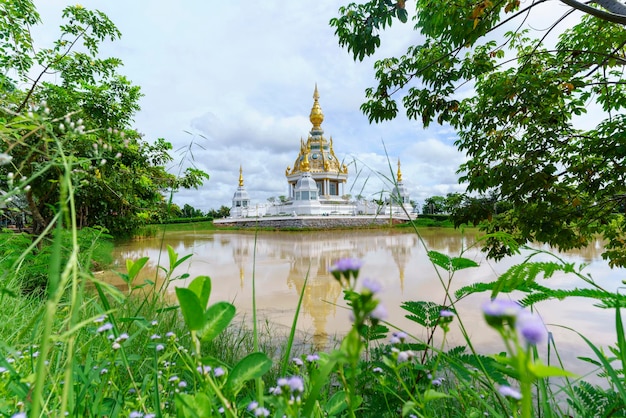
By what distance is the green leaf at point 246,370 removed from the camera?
1.71 feet

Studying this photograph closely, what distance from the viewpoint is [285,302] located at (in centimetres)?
445

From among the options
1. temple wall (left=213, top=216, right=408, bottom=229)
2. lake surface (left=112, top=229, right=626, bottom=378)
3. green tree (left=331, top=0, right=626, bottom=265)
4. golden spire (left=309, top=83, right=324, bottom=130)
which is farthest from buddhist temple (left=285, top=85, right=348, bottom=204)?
green tree (left=331, top=0, right=626, bottom=265)

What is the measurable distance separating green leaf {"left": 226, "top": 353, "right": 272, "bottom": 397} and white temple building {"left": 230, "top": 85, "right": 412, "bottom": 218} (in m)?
24.0

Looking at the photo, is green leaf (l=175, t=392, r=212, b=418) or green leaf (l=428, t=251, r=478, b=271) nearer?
green leaf (l=175, t=392, r=212, b=418)

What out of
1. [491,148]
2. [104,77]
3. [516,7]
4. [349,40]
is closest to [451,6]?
[516,7]

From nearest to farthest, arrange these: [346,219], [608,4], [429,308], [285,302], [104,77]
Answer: [429,308]
[608,4]
[285,302]
[104,77]
[346,219]

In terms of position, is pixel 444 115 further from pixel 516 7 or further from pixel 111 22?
pixel 111 22

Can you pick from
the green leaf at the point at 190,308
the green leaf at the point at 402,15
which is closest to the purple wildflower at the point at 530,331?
the green leaf at the point at 190,308

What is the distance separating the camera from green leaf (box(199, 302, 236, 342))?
50 centimetres

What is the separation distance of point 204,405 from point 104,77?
22.2ft

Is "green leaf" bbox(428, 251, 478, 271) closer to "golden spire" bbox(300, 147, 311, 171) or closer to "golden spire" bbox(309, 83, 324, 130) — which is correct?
"golden spire" bbox(300, 147, 311, 171)

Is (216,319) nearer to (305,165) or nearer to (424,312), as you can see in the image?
(424,312)

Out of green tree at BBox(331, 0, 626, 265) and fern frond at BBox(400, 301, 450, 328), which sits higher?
green tree at BBox(331, 0, 626, 265)

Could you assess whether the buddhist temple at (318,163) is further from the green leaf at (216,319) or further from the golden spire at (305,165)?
the green leaf at (216,319)
